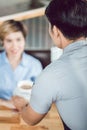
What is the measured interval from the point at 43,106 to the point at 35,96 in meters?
0.05

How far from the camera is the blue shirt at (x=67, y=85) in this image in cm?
106

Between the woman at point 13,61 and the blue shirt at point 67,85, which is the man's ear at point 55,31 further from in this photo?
the woman at point 13,61

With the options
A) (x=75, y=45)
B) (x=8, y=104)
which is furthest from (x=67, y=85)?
(x=8, y=104)

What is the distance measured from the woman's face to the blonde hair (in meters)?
0.02

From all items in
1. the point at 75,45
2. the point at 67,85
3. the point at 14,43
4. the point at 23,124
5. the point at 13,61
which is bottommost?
the point at 23,124

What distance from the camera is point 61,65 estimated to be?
1070mm

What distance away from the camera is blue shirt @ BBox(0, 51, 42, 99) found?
2.06 meters

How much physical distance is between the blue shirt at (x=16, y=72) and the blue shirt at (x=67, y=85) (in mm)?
955

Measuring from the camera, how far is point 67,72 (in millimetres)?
1071

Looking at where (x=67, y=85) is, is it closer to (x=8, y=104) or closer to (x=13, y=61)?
(x=8, y=104)

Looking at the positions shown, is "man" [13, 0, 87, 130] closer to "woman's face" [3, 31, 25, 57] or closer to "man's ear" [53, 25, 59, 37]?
"man's ear" [53, 25, 59, 37]

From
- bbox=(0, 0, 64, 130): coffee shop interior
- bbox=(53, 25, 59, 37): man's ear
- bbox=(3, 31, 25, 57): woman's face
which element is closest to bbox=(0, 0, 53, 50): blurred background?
bbox=(0, 0, 64, 130): coffee shop interior

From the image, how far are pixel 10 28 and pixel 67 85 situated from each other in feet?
3.29

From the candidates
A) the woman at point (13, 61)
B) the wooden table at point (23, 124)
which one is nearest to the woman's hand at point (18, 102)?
→ the wooden table at point (23, 124)
